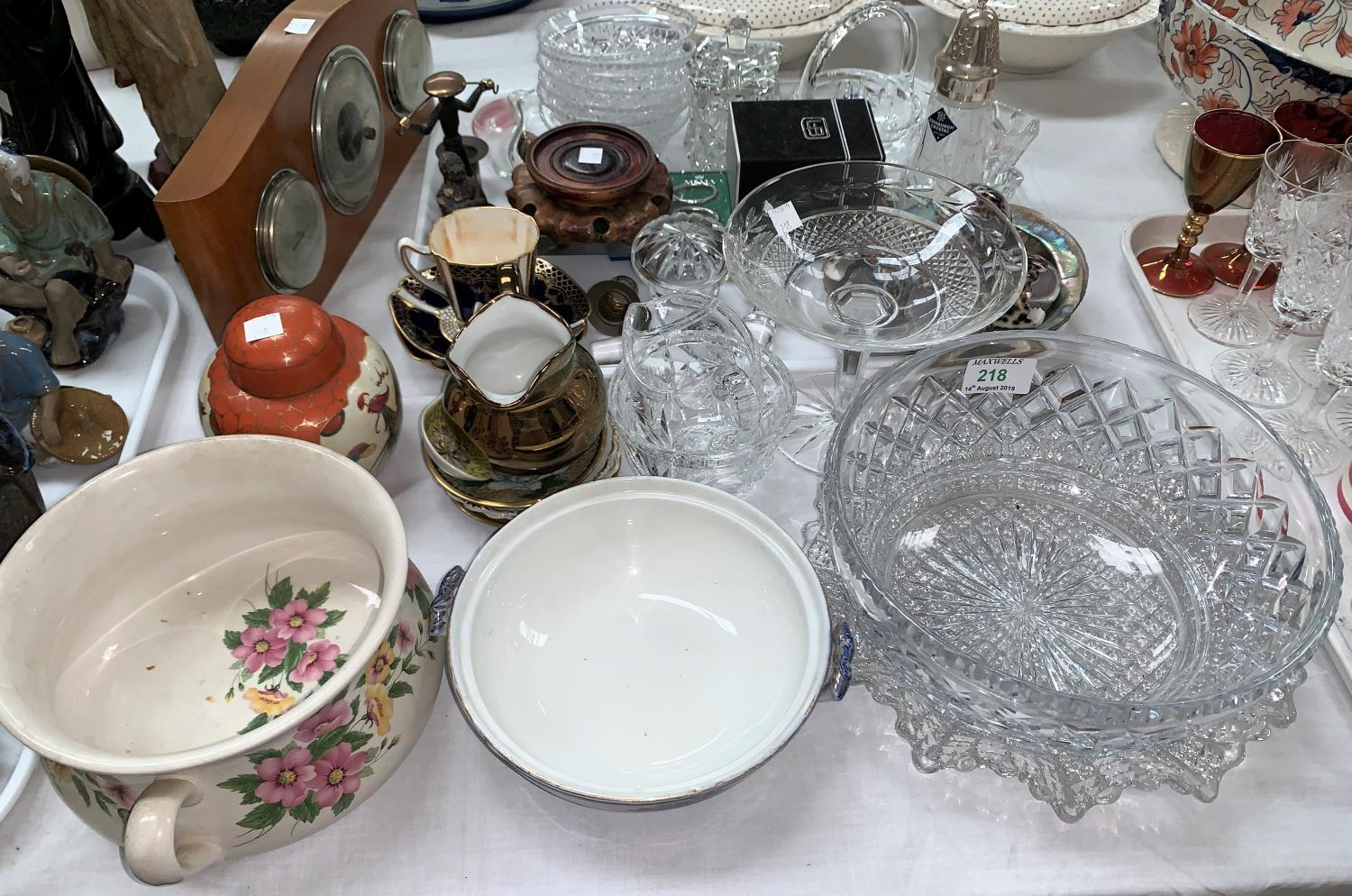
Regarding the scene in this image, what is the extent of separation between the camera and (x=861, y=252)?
73 centimetres

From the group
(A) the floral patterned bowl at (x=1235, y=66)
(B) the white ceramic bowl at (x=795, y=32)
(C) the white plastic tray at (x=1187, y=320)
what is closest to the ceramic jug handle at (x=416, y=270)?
(B) the white ceramic bowl at (x=795, y=32)

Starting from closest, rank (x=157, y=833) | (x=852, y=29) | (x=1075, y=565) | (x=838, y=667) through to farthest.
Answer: (x=157, y=833), (x=838, y=667), (x=1075, y=565), (x=852, y=29)

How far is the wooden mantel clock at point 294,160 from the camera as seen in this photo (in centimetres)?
66

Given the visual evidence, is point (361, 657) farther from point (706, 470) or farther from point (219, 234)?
point (219, 234)

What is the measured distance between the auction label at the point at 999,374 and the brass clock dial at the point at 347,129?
57cm

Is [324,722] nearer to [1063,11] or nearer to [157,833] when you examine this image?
[157,833]

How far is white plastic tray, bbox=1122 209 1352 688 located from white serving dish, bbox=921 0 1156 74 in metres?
0.26

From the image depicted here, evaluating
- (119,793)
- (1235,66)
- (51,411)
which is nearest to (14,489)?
(51,411)

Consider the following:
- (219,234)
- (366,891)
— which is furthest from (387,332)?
(366,891)

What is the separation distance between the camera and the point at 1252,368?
29.7 inches

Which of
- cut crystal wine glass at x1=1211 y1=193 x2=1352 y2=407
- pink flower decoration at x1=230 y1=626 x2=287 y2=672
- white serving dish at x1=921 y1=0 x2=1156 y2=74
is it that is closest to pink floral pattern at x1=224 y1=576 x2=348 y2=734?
pink flower decoration at x1=230 y1=626 x2=287 y2=672

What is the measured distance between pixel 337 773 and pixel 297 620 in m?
0.13

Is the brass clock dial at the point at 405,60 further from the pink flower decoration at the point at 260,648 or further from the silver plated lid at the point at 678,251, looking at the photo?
the pink flower decoration at the point at 260,648

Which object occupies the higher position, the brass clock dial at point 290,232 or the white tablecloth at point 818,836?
the brass clock dial at point 290,232
